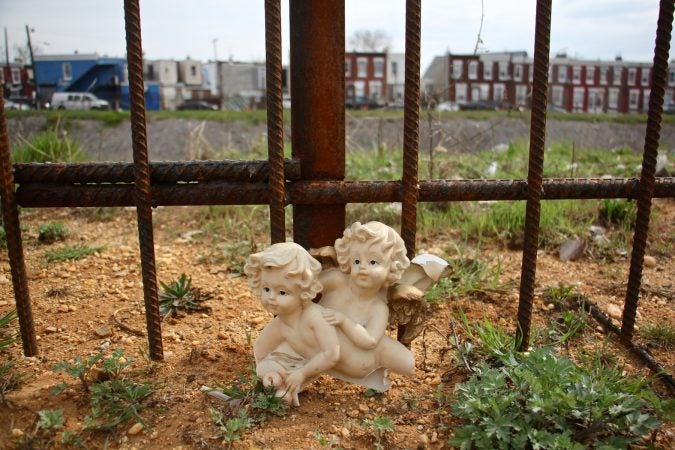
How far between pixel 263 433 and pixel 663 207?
3.79 meters

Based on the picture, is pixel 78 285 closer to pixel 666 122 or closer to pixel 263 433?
pixel 263 433

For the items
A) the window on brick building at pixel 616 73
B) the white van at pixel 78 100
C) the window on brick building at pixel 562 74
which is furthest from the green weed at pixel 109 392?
the window on brick building at pixel 616 73

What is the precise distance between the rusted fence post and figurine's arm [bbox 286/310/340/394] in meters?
0.32

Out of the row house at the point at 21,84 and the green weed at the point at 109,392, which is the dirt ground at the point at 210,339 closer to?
the green weed at the point at 109,392

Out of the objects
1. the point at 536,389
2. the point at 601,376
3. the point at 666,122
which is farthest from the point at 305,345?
the point at 666,122

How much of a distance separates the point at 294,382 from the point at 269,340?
5.7 inches

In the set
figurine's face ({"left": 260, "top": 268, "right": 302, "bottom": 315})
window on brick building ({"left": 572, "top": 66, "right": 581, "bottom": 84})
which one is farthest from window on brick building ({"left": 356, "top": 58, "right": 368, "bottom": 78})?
figurine's face ({"left": 260, "top": 268, "right": 302, "bottom": 315})

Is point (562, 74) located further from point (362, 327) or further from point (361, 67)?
point (362, 327)

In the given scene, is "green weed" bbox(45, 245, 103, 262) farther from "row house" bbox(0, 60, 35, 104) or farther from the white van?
"row house" bbox(0, 60, 35, 104)

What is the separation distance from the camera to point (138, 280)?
2730 mm

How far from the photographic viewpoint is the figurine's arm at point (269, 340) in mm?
1645

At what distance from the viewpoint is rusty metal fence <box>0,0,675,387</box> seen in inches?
64.6

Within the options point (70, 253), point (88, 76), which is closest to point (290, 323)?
point (70, 253)

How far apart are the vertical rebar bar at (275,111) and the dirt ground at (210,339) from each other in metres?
0.55
